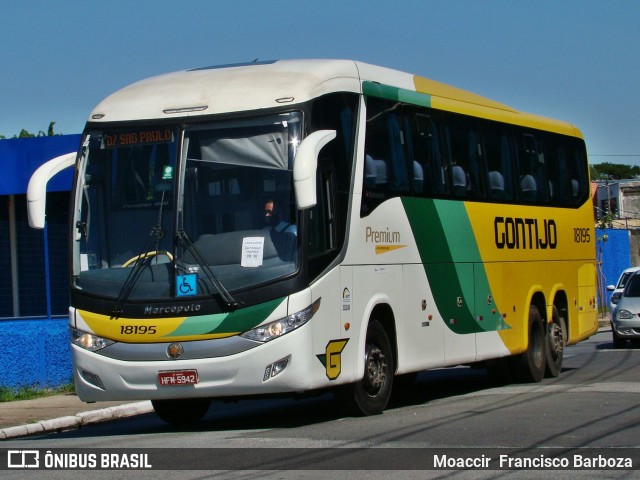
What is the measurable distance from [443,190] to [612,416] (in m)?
4.01

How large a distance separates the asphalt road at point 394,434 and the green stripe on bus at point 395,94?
11.9 feet

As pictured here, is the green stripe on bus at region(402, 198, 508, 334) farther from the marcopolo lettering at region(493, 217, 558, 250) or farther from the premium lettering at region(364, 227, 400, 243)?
the marcopolo lettering at region(493, 217, 558, 250)

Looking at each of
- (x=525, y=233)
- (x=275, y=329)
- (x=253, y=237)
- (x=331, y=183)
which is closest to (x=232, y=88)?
(x=331, y=183)

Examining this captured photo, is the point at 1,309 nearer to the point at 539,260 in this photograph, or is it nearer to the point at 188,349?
the point at 539,260

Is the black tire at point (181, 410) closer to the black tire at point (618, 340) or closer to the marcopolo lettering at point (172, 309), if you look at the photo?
the marcopolo lettering at point (172, 309)

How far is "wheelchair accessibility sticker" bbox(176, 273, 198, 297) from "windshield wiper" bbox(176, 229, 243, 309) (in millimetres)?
141

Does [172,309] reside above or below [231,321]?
above

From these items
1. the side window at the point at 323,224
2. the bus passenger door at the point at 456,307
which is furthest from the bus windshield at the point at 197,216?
the bus passenger door at the point at 456,307

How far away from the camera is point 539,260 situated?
17.9 m

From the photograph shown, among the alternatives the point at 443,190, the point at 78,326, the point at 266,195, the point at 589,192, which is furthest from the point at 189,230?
the point at 589,192

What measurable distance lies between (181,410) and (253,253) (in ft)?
9.67

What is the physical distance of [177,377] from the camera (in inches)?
451

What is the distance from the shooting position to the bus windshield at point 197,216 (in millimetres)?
11500

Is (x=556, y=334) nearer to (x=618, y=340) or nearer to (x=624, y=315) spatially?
(x=624, y=315)
